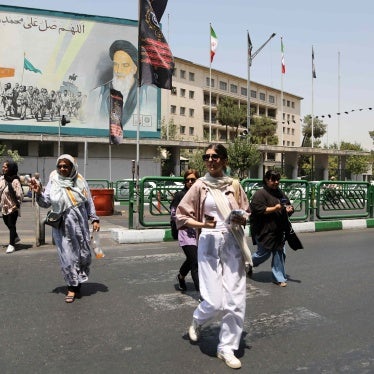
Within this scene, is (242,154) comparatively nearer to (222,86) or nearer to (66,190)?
(66,190)

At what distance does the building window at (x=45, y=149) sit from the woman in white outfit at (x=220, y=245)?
1514 inches

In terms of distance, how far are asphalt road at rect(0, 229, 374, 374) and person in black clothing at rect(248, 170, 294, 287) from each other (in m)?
0.36

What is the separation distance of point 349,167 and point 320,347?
208ft

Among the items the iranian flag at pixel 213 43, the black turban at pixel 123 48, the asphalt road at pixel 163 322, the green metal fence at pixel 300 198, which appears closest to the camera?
the asphalt road at pixel 163 322

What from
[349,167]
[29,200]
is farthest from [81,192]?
[349,167]

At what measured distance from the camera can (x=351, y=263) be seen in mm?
7488

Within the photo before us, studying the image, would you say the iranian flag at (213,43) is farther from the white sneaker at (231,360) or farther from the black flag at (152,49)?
the white sneaker at (231,360)

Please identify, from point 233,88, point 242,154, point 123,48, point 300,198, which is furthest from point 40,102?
point 233,88

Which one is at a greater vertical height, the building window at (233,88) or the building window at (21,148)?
the building window at (233,88)

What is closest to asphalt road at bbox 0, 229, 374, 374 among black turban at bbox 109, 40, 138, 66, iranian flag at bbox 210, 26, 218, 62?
iranian flag at bbox 210, 26, 218, 62

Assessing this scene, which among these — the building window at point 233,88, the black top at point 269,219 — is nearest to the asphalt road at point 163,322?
the black top at point 269,219

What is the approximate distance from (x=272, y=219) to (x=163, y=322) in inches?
89.2

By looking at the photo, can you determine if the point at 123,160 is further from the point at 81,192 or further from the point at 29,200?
the point at 81,192

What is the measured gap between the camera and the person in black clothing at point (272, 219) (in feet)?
19.4
